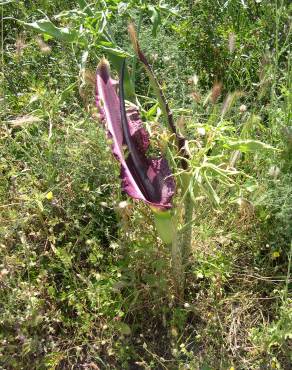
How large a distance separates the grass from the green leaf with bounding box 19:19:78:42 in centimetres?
17

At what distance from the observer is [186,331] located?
6.07ft

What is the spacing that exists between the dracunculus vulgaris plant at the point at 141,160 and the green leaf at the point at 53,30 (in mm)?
194

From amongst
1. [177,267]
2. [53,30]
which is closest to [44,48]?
[53,30]

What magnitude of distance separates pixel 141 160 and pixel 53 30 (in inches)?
22.7

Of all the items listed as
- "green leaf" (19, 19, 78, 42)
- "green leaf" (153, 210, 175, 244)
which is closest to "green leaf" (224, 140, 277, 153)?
"green leaf" (153, 210, 175, 244)

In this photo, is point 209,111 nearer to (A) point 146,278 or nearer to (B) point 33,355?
(A) point 146,278

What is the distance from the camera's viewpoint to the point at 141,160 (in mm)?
1733

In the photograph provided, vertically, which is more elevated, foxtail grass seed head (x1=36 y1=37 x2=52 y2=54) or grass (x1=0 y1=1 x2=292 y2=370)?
foxtail grass seed head (x1=36 y1=37 x2=52 y2=54)

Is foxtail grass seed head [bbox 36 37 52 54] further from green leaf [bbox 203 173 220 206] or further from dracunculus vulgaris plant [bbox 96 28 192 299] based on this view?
green leaf [bbox 203 173 220 206]

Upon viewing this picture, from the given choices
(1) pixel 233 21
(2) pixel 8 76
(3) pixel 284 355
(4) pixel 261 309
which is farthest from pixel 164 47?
(3) pixel 284 355

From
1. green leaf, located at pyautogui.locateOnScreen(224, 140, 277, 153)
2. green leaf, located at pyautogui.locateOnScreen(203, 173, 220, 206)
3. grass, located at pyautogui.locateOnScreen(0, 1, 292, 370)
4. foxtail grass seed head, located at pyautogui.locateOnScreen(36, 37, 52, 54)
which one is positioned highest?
foxtail grass seed head, located at pyautogui.locateOnScreen(36, 37, 52, 54)

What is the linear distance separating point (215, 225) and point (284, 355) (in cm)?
52

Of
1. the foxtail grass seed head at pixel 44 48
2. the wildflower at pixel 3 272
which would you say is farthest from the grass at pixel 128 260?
the foxtail grass seed head at pixel 44 48

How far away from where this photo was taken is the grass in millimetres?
1783
